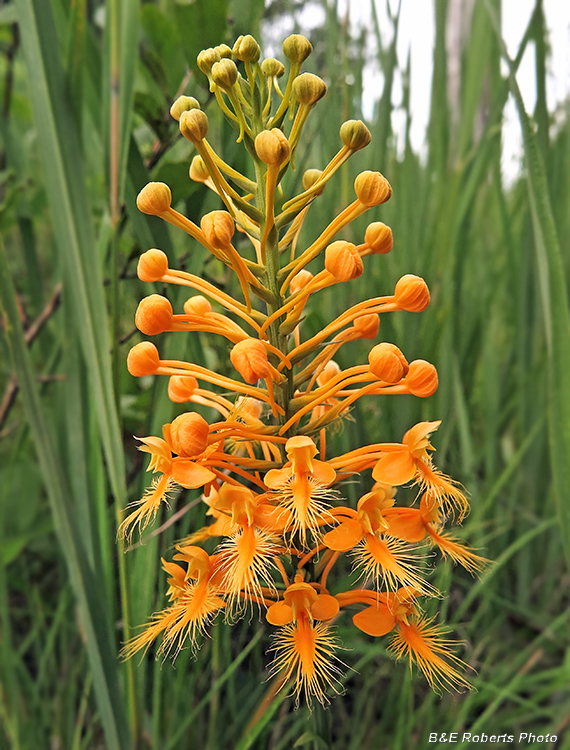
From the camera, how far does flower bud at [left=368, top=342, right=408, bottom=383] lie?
593mm

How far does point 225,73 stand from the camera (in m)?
0.59

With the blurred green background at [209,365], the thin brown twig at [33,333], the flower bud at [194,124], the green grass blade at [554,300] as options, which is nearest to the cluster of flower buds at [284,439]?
the flower bud at [194,124]

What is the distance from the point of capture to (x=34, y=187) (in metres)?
1.54

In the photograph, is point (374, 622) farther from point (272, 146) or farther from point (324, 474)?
point (272, 146)

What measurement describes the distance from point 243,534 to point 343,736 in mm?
745

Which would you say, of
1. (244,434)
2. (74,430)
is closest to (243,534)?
(244,434)

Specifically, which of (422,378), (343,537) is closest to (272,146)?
(422,378)

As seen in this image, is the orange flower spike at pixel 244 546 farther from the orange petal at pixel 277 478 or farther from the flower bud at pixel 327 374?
the flower bud at pixel 327 374

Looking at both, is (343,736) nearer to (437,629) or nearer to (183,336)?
(437,629)

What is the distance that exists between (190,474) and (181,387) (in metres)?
0.15

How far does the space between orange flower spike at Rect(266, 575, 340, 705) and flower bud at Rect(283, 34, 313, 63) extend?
1.86ft

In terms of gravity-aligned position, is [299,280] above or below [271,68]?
below

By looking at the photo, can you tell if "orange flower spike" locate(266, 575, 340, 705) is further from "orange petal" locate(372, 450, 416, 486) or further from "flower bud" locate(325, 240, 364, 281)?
"flower bud" locate(325, 240, 364, 281)

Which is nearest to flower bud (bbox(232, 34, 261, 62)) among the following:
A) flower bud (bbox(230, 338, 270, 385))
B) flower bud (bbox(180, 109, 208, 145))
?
flower bud (bbox(180, 109, 208, 145))
